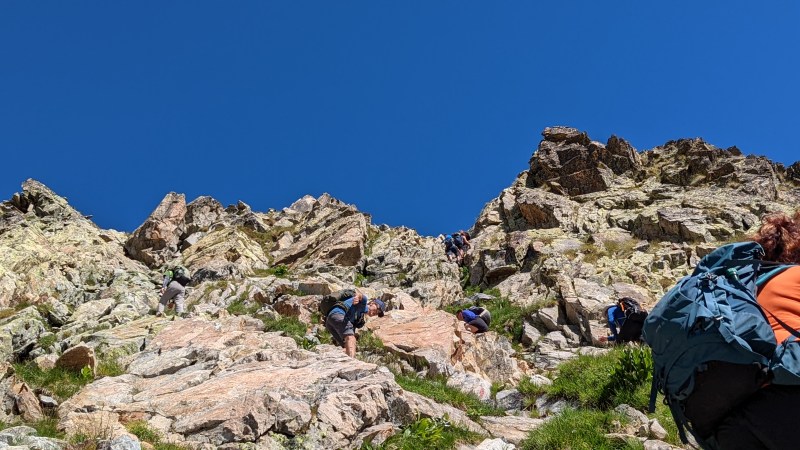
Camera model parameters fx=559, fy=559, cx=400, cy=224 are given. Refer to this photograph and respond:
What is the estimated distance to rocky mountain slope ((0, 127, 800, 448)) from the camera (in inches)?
351

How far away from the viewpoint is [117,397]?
9.62 m

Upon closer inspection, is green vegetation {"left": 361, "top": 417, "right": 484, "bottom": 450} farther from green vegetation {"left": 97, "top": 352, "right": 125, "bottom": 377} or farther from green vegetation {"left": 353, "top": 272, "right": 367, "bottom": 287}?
green vegetation {"left": 353, "top": 272, "right": 367, "bottom": 287}

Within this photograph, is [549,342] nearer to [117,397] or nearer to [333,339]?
[333,339]

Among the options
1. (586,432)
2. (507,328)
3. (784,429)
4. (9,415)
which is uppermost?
(507,328)

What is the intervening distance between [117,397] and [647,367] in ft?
30.8

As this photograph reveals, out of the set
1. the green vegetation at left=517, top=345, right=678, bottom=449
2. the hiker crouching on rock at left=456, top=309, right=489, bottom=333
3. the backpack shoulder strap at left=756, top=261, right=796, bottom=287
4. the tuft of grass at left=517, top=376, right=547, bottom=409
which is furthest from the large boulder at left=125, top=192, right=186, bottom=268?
the backpack shoulder strap at left=756, top=261, right=796, bottom=287

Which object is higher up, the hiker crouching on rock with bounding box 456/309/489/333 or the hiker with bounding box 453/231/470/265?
the hiker with bounding box 453/231/470/265

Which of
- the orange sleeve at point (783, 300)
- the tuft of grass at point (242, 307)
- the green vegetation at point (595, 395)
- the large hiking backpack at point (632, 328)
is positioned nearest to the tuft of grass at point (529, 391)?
the green vegetation at point (595, 395)

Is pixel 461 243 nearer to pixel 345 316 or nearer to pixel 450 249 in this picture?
pixel 450 249

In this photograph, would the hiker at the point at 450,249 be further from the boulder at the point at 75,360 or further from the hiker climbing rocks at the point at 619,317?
the boulder at the point at 75,360

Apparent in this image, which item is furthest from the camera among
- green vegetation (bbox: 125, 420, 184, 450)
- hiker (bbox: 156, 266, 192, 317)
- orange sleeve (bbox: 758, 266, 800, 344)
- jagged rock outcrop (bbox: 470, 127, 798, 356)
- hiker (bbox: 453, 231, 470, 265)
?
hiker (bbox: 453, 231, 470, 265)

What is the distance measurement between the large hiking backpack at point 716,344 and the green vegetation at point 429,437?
16.8 ft

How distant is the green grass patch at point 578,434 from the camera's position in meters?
7.83

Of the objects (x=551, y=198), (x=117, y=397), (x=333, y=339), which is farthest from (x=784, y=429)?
(x=551, y=198)
